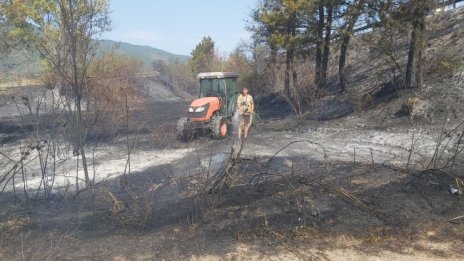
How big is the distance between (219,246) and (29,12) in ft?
84.8

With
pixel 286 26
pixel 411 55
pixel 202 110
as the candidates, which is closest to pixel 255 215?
pixel 202 110

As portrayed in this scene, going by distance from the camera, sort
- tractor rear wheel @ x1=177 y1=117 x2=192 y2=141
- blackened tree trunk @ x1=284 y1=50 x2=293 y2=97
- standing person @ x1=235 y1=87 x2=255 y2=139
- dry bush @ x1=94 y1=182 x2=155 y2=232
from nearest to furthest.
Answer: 1. dry bush @ x1=94 y1=182 x2=155 y2=232
2. standing person @ x1=235 y1=87 x2=255 y2=139
3. tractor rear wheel @ x1=177 y1=117 x2=192 y2=141
4. blackened tree trunk @ x1=284 y1=50 x2=293 y2=97

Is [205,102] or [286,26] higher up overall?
[286,26]

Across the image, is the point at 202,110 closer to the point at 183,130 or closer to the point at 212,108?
the point at 212,108

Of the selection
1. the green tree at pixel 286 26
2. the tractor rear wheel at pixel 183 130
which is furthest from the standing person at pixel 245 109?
the green tree at pixel 286 26

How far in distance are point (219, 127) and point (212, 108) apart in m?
0.71

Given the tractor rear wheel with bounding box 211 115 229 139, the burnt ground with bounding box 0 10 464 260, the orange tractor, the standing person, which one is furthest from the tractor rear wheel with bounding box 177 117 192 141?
the burnt ground with bounding box 0 10 464 260

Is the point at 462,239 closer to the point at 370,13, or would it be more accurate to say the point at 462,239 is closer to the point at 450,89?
the point at 450,89

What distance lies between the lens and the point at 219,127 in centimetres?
1337

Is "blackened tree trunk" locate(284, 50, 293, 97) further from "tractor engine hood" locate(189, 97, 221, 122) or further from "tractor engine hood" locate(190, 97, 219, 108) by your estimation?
"tractor engine hood" locate(189, 97, 221, 122)

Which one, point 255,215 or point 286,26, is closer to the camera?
point 255,215

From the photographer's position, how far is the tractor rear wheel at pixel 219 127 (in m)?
13.3

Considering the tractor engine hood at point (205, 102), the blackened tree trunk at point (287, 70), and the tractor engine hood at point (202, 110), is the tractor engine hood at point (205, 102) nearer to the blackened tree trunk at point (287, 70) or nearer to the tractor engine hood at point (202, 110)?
the tractor engine hood at point (202, 110)

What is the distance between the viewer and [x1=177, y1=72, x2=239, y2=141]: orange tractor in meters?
13.3
